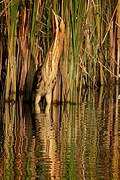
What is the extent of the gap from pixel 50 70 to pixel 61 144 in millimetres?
4064

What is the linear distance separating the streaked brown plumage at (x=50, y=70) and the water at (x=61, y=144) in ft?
1.13

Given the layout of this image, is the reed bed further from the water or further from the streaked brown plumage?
the water

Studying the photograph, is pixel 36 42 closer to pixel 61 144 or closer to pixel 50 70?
pixel 50 70

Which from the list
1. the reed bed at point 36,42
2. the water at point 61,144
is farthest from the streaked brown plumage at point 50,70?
the water at point 61,144

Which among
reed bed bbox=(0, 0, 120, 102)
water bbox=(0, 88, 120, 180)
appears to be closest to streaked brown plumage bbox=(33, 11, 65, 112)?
reed bed bbox=(0, 0, 120, 102)

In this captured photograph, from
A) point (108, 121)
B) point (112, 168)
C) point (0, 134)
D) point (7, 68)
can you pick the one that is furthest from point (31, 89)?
point (112, 168)

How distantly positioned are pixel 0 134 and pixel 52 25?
3534 mm

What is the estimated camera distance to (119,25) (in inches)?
613

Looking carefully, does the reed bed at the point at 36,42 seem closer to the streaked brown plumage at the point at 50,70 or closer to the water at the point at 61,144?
the streaked brown plumage at the point at 50,70

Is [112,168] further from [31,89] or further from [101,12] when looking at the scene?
[101,12]

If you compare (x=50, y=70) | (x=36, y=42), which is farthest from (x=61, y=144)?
(x=36, y=42)

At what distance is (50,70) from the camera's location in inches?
445

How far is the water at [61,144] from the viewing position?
5.89 metres

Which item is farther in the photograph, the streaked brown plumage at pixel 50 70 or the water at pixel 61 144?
the streaked brown plumage at pixel 50 70
